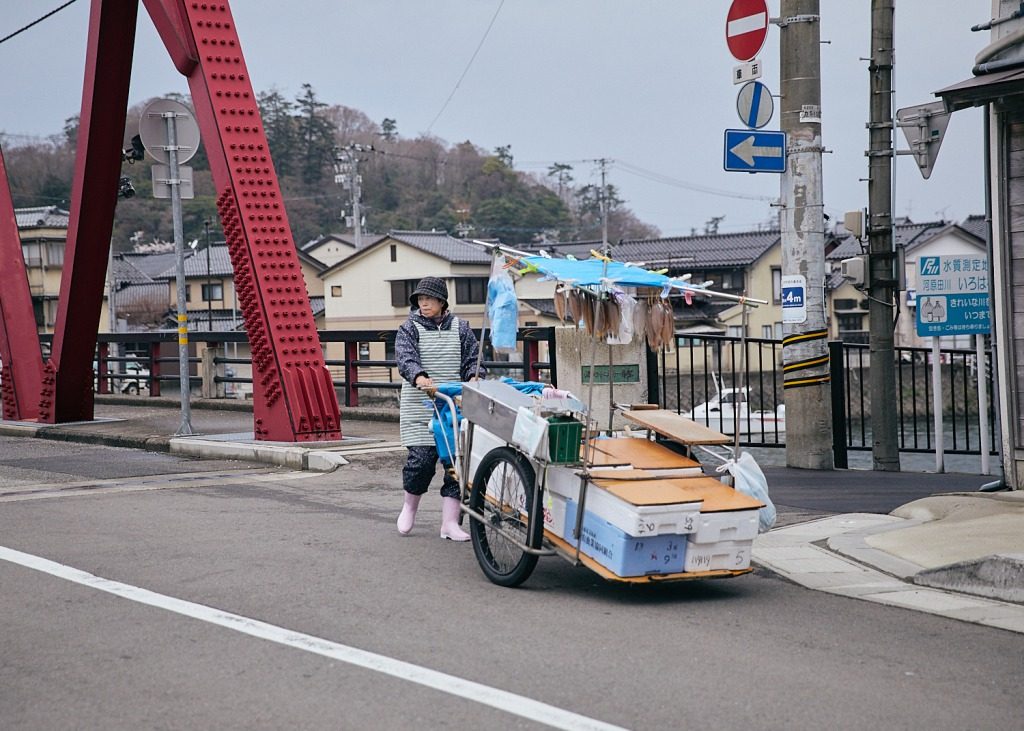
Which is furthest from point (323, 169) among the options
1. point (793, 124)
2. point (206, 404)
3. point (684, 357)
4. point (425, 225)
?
point (793, 124)

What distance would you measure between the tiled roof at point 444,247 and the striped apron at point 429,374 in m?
39.8

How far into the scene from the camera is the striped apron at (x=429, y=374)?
7445mm

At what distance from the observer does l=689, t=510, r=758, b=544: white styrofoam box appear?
5.83 meters

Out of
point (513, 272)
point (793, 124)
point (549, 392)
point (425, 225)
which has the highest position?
point (425, 225)

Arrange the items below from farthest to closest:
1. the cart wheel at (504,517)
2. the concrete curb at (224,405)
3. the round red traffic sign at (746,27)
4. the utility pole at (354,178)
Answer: the utility pole at (354,178)
the concrete curb at (224,405)
the round red traffic sign at (746,27)
the cart wheel at (504,517)

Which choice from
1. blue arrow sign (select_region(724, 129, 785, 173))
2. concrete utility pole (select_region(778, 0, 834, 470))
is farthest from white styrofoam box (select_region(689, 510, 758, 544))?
concrete utility pole (select_region(778, 0, 834, 470))

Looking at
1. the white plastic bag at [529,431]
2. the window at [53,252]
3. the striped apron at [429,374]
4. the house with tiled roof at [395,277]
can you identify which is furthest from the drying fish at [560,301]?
the window at [53,252]

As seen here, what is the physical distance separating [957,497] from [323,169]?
71.4 metres

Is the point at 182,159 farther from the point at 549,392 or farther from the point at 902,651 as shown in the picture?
the point at 902,651

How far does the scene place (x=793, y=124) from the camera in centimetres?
1126

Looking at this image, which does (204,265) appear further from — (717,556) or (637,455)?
(717,556)

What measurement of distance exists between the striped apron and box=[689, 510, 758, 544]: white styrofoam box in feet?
7.27

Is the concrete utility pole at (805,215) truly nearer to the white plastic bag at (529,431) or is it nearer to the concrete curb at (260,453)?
the concrete curb at (260,453)

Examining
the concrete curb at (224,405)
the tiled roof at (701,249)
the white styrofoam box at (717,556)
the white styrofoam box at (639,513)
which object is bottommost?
the white styrofoam box at (717,556)
